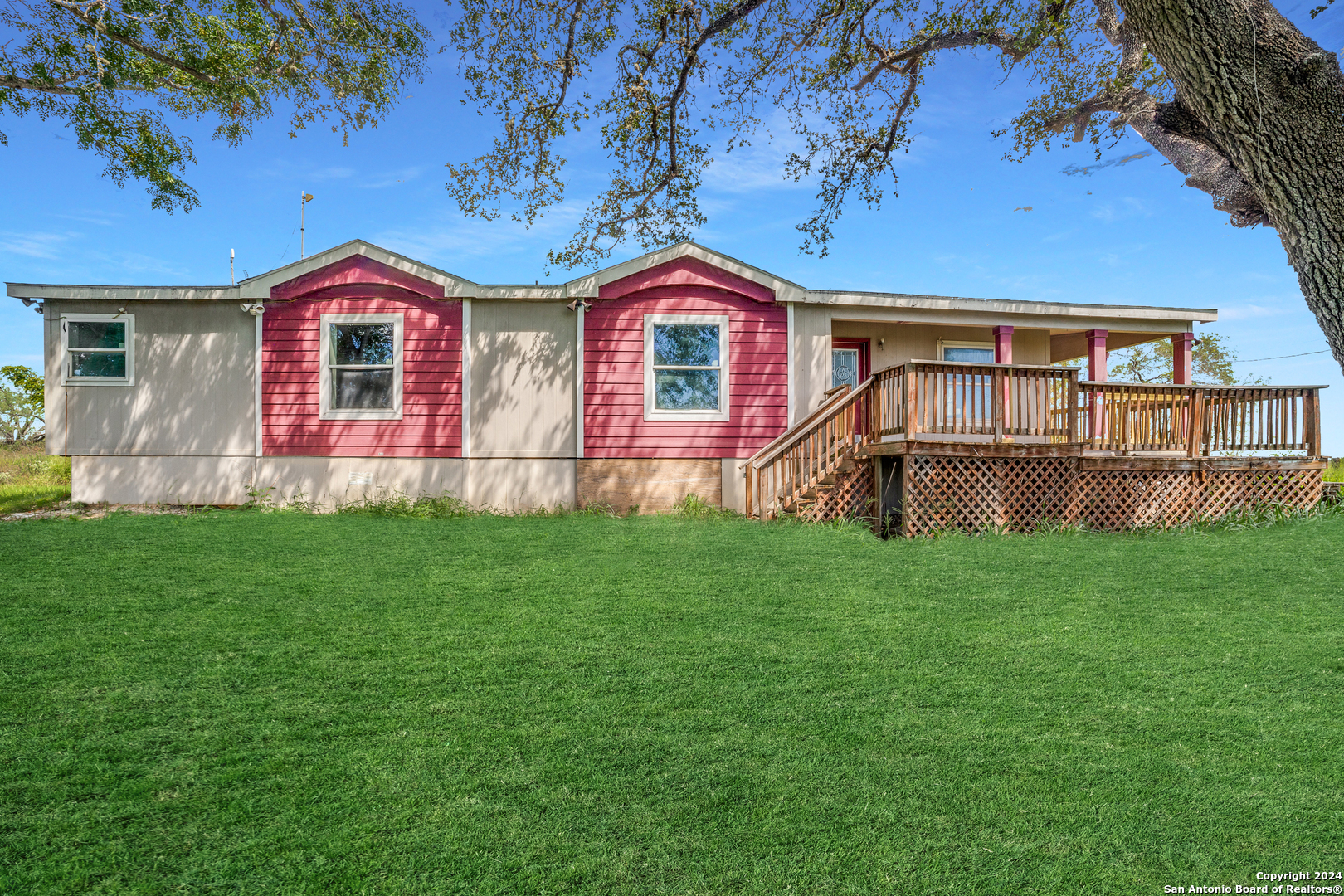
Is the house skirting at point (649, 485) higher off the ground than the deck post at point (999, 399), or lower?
lower

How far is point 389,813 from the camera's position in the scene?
2.55 meters

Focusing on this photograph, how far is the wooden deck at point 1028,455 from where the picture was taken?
912 cm

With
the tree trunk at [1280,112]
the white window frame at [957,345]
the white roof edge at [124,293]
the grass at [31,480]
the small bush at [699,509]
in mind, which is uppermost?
the white roof edge at [124,293]

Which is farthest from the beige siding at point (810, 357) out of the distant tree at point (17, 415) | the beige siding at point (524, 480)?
the distant tree at point (17, 415)

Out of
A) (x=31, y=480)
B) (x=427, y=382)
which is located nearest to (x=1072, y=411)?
(x=427, y=382)

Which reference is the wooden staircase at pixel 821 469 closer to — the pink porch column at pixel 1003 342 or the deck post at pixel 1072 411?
the deck post at pixel 1072 411

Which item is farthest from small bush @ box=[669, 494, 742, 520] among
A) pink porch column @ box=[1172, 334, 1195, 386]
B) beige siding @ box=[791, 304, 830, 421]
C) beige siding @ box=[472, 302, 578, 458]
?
pink porch column @ box=[1172, 334, 1195, 386]

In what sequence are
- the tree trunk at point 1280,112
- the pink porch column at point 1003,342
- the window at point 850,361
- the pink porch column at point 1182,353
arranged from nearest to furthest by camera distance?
the tree trunk at point 1280,112 < the pink porch column at point 1003,342 < the pink porch column at point 1182,353 < the window at point 850,361

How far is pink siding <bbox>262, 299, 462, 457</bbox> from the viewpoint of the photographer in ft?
37.3

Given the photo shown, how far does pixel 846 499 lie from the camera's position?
9883 millimetres

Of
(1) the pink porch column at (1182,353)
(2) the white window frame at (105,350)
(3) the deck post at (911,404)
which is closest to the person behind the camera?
(3) the deck post at (911,404)

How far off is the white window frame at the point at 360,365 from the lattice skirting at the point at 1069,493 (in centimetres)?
728

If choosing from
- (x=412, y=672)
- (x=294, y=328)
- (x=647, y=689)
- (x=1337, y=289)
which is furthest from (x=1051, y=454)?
(x=294, y=328)

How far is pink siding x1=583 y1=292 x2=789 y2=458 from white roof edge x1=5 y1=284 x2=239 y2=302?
543 cm
